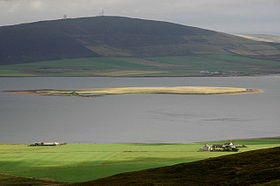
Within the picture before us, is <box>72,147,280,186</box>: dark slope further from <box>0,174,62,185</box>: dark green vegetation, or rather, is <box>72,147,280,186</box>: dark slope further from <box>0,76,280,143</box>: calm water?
<box>0,76,280,143</box>: calm water

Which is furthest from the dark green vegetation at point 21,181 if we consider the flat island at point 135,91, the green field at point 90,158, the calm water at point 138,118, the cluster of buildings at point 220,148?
the flat island at point 135,91

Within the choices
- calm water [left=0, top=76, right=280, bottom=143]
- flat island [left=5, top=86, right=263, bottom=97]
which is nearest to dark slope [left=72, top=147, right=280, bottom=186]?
calm water [left=0, top=76, right=280, bottom=143]

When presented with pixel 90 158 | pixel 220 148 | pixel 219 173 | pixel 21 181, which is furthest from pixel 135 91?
pixel 219 173

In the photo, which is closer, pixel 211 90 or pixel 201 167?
pixel 201 167

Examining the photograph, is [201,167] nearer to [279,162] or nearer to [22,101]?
[279,162]

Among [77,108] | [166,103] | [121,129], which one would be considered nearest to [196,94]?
[166,103]

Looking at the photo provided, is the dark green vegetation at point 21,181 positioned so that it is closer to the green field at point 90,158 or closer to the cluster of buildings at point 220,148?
the green field at point 90,158
